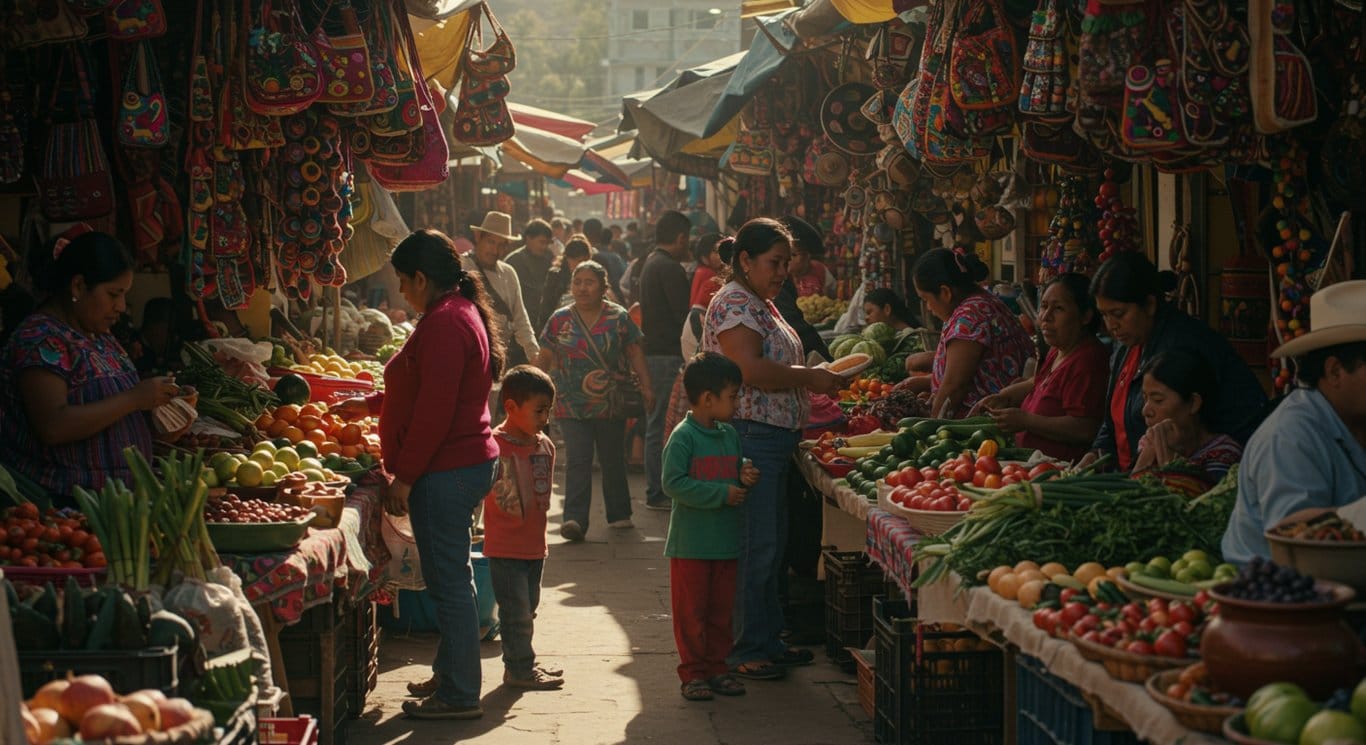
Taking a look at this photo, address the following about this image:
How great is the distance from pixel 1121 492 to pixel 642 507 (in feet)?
27.9

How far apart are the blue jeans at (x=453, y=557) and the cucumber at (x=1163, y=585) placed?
307cm

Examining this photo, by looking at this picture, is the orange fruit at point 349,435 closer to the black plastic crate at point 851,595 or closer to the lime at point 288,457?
the lime at point 288,457

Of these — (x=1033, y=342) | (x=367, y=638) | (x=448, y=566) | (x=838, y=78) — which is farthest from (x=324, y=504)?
(x=838, y=78)

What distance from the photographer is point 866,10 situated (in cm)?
1008

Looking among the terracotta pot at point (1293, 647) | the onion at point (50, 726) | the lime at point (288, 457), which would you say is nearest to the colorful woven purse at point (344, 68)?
the lime at point (288, 457)

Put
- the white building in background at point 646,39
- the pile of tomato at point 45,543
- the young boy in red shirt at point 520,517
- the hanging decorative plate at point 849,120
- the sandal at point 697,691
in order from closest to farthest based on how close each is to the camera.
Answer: the pile of tomato at point 45,543 → the sandal at point 697,691 → the young boy in red shirt at point 520,517 → the hanging decorative plate at point 849,120 → the white building in background at point 646,39

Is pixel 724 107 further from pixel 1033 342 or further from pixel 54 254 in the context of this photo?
pixel 54 254

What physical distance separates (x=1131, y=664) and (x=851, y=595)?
3.91m

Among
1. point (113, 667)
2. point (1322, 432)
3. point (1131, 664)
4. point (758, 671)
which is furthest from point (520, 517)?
point (1322, 432)

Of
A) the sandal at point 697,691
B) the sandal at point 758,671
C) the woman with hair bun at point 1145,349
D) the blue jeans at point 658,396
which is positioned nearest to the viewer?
the woman with hair bun at point 1145,349

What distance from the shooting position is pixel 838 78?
14.3 meters

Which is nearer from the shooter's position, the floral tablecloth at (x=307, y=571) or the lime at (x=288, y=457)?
the floral tablecloth at (x=307, y=571)

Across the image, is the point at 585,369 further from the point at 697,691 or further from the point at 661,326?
the point at 697,691

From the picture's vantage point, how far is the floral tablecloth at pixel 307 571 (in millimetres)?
5574
